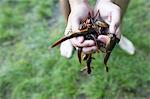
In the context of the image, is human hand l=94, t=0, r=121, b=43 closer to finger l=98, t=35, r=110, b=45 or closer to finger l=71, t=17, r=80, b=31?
finger l=98, t=35, r=110, b=45

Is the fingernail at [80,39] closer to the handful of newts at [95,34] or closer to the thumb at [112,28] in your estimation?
the handful of newts at [95,34]

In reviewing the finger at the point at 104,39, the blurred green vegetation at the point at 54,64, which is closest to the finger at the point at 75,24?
the finger at the point at 104,39

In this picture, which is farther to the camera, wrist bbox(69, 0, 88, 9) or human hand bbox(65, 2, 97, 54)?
wrist bbox(69, 0, 88, 9)

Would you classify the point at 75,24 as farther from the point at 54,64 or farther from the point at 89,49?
the point at 54,64

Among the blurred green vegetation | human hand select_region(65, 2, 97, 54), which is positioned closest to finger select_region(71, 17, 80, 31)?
human hand select_region(65, 2, 97, 54)

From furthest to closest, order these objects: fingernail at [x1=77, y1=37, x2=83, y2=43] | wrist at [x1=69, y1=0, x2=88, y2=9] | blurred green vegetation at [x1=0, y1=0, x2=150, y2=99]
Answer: blurred green vegetation at [x1=0, y1=0, x2=150, y2=99], wrist at [x1=69, y1=0, x2=88, y2=9], fingernail at [x1=77, y1=37, x2=83, y2=43]

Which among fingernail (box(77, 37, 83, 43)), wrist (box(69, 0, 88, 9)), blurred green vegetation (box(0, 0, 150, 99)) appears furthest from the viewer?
blurred green vegetation (box(0, 0, 150, 99))

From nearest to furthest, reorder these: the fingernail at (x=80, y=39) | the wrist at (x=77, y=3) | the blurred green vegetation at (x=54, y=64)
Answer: the fingernail at (x=80, y=39) < the wrist at (x=77, y=3) < the blurred green vegetation at (x=54, y=64)

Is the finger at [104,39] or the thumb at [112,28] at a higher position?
the thumb at [112,28]

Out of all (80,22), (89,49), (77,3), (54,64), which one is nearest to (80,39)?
(89,49)
